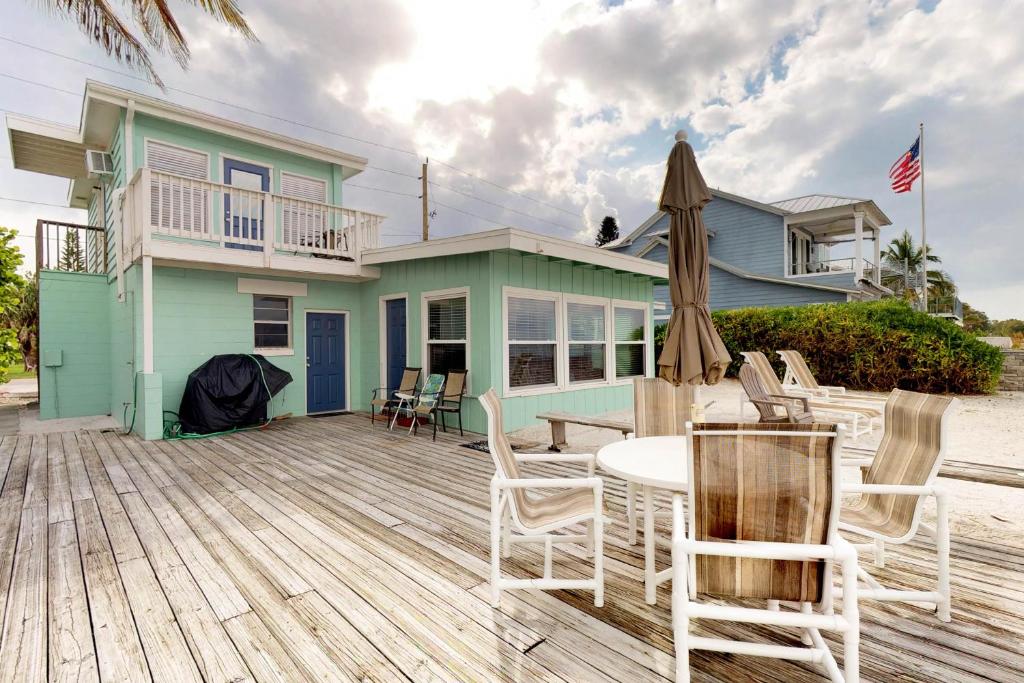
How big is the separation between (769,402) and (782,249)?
37.6 ft

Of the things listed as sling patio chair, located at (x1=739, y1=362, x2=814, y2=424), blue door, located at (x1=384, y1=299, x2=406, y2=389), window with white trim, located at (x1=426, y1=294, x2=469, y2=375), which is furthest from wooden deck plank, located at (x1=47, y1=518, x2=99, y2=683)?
sling patio chair, located at (x1=739, y1=362, x2=814, y2=424)

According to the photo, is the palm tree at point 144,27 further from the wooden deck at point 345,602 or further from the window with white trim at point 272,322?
the wooden deck at point 345,602

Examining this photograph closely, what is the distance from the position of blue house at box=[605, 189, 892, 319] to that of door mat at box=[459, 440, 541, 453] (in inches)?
338

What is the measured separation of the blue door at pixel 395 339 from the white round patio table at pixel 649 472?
223 inches

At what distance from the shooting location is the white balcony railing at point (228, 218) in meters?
6.27

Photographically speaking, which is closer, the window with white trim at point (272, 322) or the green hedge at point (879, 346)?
the window with white trim at point (272, 322)

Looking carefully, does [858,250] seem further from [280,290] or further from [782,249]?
[280,290]

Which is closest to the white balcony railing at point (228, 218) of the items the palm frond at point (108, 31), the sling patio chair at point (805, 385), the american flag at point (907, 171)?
the palm frond at point (108, 31)

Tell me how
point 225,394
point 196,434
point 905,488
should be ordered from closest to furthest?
point 905,488, point 196,434, point 225,394

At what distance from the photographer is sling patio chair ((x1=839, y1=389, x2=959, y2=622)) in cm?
200

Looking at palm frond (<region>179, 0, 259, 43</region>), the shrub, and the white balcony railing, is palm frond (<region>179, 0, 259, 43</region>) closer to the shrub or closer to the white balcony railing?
the white balcony railing

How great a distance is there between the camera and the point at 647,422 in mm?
3488

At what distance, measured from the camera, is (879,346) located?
30.4ft

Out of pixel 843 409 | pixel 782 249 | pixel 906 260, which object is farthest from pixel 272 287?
pixel 906 260
